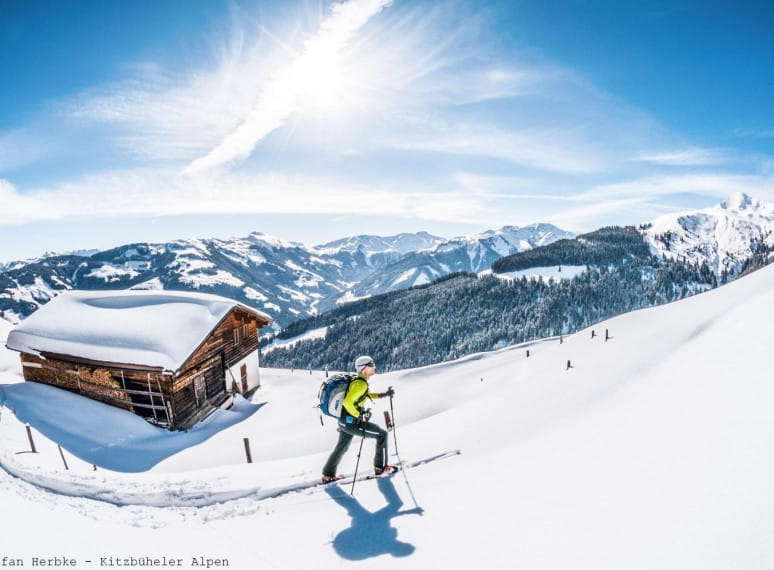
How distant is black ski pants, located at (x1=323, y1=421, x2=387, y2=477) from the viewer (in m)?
6.12

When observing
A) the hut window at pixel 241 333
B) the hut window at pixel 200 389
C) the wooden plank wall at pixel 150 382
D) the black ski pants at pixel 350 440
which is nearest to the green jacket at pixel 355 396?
the black ski pants at pixel 350 440

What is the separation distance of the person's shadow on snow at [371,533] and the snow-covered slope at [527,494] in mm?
20

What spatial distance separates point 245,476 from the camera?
22.1 ft

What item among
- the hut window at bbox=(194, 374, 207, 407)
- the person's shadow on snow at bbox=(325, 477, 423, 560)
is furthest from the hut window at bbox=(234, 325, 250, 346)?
the person's shadow on snow at bbox=(325, 477, 423, 560)

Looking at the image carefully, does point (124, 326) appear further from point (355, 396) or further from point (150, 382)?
point (355, 396)

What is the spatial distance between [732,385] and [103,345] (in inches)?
912

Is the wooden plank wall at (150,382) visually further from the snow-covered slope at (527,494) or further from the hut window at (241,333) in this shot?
the snow-covered slope at (527,494)

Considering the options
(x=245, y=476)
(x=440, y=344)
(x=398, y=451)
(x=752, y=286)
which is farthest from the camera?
(x=440, y=344)

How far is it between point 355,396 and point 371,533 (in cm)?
201

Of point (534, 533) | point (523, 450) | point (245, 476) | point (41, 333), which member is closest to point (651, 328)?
point (523, 450)

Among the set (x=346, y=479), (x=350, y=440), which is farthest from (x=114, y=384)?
(x=350, y=440)

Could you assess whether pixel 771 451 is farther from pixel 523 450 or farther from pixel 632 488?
pixel 523 450

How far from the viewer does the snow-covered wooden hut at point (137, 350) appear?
56.2ft

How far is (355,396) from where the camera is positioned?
6.07 metres
